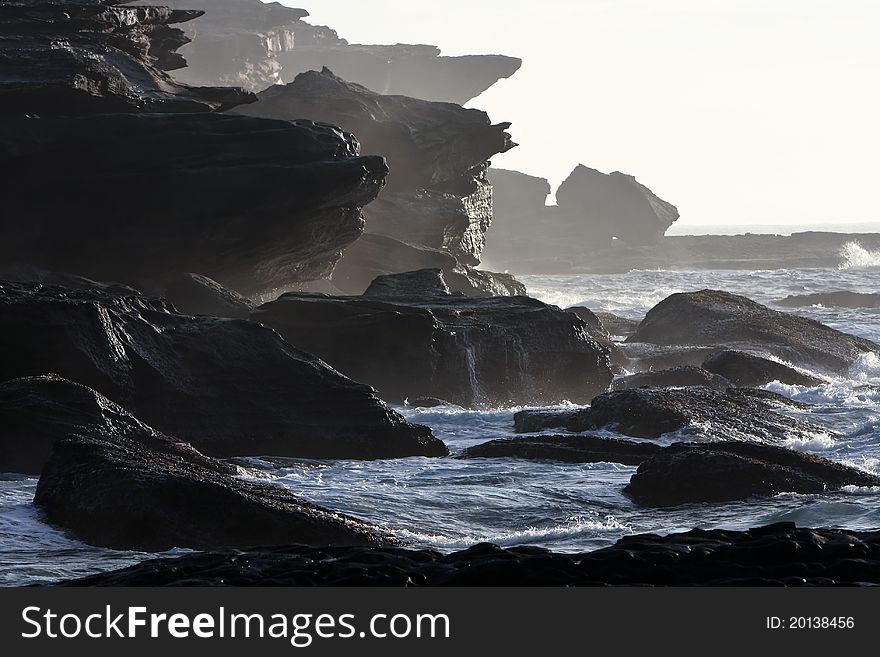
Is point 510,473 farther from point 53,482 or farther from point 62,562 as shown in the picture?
point 62,562

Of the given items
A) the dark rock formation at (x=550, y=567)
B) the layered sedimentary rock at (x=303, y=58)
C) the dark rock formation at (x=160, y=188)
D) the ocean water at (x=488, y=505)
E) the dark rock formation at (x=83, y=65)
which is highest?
the layered sedimentary rock at (x=303, y=58)

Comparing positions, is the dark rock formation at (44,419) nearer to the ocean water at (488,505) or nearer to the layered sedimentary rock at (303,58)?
the ocean water at (488,505)

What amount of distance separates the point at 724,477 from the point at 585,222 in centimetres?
12506

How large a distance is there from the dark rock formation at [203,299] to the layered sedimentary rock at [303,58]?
100951 mm

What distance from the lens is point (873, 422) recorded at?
24250mm

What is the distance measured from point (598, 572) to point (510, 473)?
9.17m

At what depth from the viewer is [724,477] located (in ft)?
54.4

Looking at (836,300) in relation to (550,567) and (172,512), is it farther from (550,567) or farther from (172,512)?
(550,567)

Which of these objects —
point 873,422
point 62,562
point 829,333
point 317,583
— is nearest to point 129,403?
point 62,562

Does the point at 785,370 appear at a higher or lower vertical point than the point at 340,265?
lower

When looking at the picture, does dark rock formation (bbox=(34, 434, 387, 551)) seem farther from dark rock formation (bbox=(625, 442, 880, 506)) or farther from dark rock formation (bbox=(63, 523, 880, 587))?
dark rock formation (bbox=(625, 442, 880, 506))

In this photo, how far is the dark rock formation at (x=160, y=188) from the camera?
104 feet

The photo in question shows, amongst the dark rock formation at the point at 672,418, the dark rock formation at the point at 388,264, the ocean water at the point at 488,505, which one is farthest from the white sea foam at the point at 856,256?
the dark rock formation at the point at 672,418

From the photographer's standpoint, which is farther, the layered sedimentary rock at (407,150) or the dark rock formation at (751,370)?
the layered sedimentary rock at (407,150)
